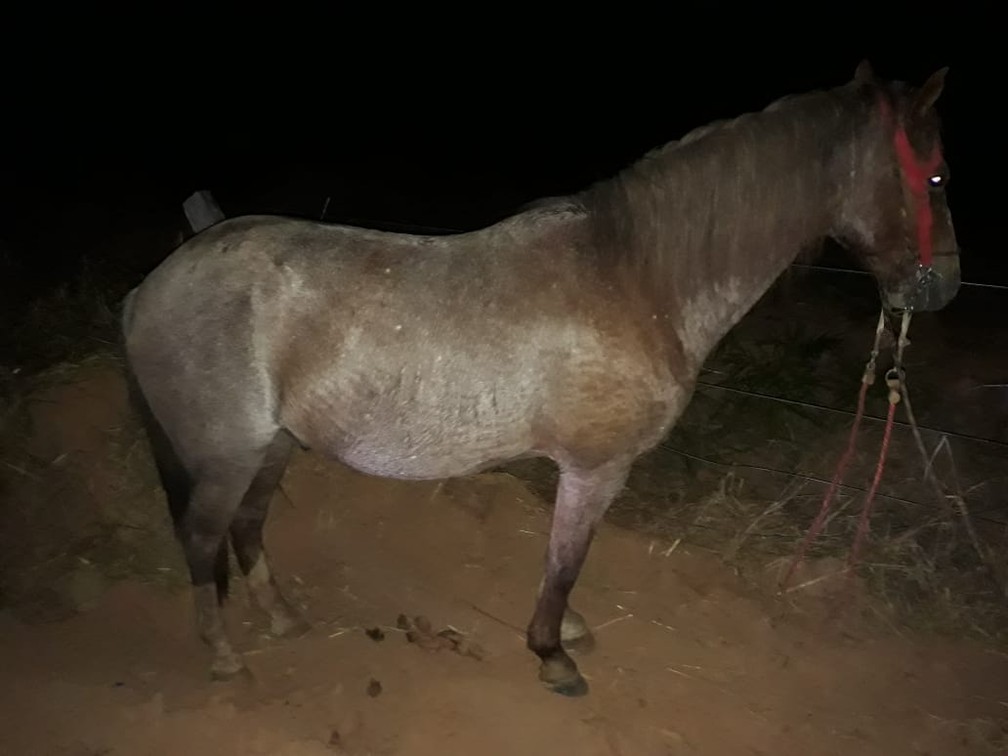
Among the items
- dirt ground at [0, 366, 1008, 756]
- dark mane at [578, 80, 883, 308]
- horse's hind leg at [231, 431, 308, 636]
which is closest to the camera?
dark mane at [578, 80, 883, 308]

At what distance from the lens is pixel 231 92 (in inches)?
547

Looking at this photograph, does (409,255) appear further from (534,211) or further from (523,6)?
(523,6)

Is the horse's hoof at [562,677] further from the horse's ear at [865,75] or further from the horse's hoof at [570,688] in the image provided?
the horse's ear at [865,75]

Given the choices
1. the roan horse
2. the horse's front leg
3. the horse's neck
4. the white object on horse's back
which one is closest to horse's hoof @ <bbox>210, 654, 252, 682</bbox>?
the roan horse

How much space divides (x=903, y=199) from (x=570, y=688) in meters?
2.17

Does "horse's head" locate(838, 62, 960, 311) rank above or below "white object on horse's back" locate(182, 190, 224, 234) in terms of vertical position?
below

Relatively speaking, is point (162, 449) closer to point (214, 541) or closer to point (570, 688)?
point (214, 541)

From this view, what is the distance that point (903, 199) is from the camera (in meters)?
2.59

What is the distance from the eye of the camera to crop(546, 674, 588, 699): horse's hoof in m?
3.29

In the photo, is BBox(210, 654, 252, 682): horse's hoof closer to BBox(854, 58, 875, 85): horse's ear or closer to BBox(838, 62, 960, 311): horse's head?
BBox(838, 62, 960, 311): horse's head

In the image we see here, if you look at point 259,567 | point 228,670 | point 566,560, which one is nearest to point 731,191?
point 566,560

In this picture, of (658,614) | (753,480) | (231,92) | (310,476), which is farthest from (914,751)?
(231,92)

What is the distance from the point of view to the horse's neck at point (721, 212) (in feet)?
8.50

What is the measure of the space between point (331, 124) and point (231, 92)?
90.3 inches
